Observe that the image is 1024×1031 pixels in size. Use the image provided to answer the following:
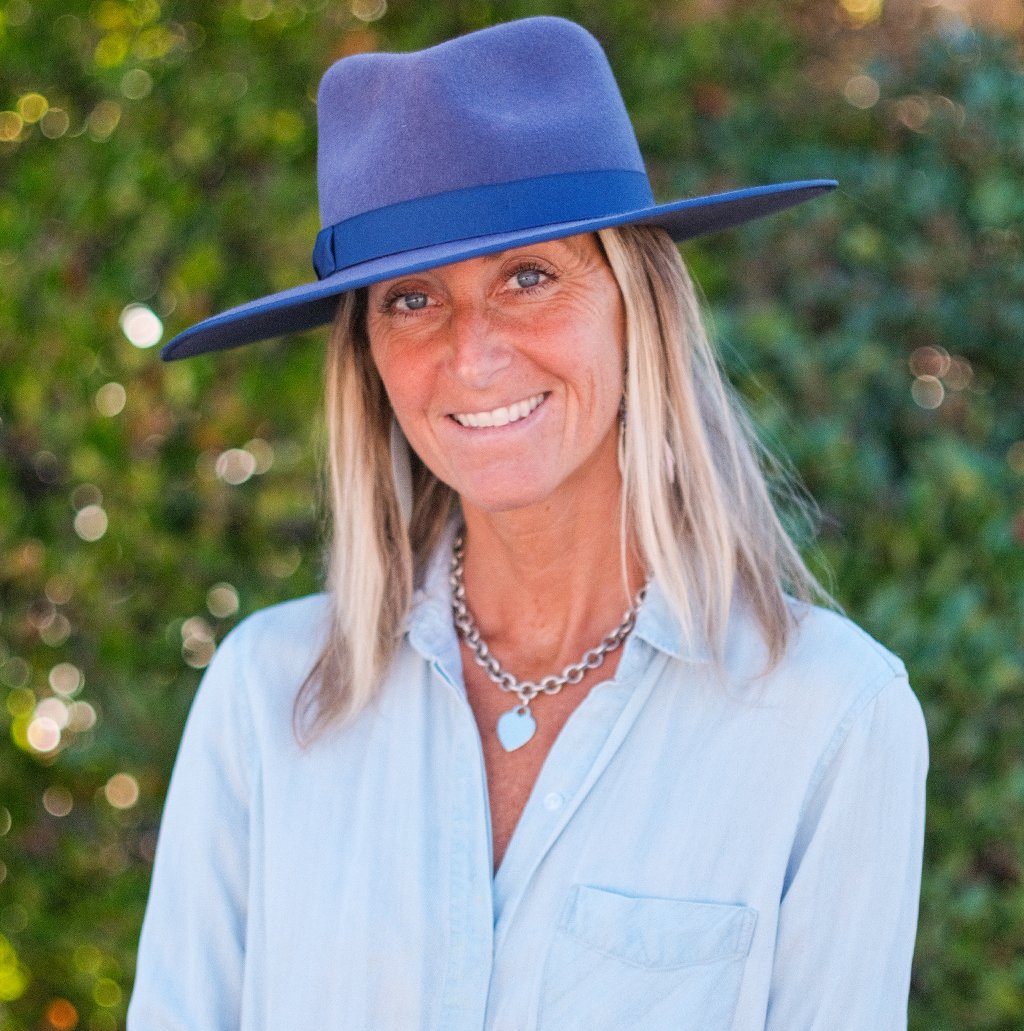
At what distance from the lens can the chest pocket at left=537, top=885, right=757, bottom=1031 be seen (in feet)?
6.47

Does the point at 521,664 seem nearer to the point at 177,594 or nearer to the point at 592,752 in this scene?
the point at 592,752

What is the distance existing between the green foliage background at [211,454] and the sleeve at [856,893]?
0.97 metres

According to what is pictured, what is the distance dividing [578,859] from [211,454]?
58.6 inches

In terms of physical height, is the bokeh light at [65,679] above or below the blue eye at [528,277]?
below

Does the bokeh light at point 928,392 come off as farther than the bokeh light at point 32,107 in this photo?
Yes

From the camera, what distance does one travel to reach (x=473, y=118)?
1942mm

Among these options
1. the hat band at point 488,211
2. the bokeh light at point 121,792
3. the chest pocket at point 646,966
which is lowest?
the bokeh light at point 121,792

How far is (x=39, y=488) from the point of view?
10.8 feet

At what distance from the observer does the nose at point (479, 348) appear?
207cm

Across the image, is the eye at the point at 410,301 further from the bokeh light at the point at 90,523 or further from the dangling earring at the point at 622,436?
the bokeh light at the point at 90,523

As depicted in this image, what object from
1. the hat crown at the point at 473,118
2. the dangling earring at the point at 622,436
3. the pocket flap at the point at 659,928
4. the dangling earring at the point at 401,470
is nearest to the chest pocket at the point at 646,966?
the pocket flap at the point at 659,928

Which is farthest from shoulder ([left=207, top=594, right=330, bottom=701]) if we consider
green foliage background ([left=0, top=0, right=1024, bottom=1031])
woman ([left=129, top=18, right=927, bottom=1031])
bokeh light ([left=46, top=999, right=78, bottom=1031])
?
bokeh light ([left=46, top=999, right=78, bottom=1031])

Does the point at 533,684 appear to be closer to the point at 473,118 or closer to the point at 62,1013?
the point at 473,118

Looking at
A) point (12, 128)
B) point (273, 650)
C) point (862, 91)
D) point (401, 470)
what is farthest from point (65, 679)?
point (862, 91)
